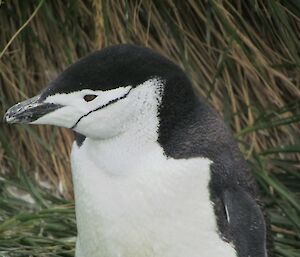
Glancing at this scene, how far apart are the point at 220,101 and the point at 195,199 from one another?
3.16 ft

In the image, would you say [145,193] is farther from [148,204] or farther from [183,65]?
[183,65]

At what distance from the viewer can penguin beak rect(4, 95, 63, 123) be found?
3.97ft

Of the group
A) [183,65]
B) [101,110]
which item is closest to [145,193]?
[101,110]

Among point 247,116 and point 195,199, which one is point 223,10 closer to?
point 247,116

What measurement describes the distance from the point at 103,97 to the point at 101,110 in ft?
0.06

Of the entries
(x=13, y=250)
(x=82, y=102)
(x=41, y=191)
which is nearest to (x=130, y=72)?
(x=82, y=102)

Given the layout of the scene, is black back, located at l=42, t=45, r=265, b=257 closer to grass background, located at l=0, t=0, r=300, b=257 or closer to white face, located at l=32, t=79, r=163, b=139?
white face, located at l=32, t=79, r=163, b=139

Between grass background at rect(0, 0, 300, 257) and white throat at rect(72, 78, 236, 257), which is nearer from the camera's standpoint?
white throat at rect(72, 78, 236, 257)

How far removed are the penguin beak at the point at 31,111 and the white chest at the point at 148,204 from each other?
8 centimetres

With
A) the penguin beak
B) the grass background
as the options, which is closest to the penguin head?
the penguin beak

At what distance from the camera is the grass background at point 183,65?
199cm

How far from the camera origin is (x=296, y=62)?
2.01 m

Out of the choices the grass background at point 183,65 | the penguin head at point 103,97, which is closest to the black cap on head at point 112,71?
the penguin head at point 103,97

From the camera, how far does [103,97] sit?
1.20 meters
